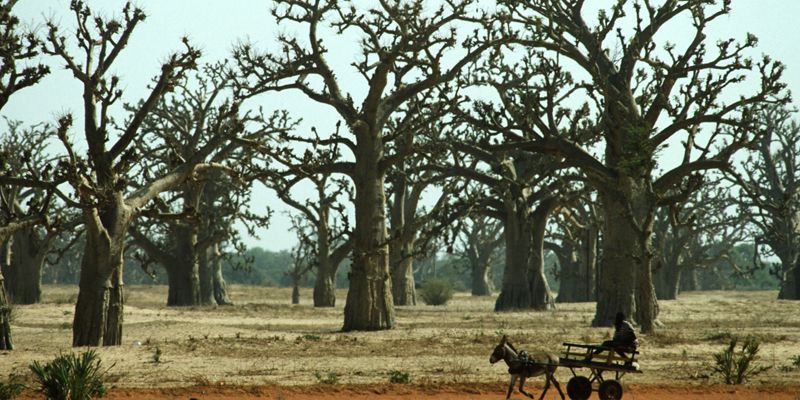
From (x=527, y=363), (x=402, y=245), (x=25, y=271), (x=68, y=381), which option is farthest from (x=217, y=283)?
(x=527, y=363)

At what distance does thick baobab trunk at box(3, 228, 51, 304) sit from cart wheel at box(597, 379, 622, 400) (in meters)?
33.7

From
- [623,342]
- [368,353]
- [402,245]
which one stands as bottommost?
[368,353]

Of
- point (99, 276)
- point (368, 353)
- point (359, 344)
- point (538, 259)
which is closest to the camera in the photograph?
point (99, 276)

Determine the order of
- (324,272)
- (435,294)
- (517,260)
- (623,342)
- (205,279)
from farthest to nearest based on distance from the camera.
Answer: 1. (435,294)
2. (205,279)
3. (324,272)
4. (517,260)
5. (623,342)

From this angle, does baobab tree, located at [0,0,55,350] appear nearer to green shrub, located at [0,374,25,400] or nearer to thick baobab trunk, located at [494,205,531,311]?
green shrub, located at [0,374,25,400]

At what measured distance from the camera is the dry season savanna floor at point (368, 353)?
51.9 feet

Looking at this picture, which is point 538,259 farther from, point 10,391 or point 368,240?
point 10,391

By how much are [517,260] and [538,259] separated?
106cm

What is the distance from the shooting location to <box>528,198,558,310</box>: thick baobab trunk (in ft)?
138

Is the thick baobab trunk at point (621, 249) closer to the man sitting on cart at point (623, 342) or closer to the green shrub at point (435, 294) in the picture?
the man sitting on cart at point (623, 342)

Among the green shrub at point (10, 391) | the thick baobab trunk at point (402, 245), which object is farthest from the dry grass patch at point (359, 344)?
the thick baobab trunk at point (402, 245)

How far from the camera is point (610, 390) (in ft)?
44.1

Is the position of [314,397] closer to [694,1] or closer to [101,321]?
[101,321]

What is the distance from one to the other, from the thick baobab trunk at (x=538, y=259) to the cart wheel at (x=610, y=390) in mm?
28437
